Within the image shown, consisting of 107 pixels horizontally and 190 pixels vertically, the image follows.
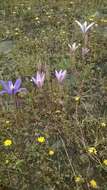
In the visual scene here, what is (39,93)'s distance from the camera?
11.5ft

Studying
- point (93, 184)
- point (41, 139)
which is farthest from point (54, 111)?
point (93, 184)

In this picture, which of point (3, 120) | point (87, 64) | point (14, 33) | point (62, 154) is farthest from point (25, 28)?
point (62, 154)

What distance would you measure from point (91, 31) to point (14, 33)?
43.2 inches

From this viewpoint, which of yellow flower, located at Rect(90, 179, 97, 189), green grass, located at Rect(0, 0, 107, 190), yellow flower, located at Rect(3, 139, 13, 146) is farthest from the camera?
yellow flower, located at Rect(3, 139, 13, 146)

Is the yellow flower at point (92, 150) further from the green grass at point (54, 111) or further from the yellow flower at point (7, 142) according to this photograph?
the yellow flower at point (7, 142)

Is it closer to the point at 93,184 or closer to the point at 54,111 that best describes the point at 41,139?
the point at 54,111

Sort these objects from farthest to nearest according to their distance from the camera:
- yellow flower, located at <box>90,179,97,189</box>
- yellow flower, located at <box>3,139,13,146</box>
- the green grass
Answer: yellow flower, located at <box>3,139,13,146</box>, the green grass, yellow flower, located at <box>90,179,97,189</box>

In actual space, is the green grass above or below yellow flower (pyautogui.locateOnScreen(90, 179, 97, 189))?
above

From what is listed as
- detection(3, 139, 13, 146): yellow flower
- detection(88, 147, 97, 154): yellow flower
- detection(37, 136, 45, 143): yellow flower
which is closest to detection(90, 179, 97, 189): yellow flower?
detection(88, 147, 97, 154): yellow flower

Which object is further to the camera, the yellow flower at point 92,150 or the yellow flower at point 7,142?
the yellow flower at point 7,142

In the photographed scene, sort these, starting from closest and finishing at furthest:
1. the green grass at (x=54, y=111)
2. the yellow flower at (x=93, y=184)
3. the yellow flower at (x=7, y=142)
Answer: the yellow flower at (x=93, y=184)
the green grass at (x=54, y=111)
the yellow flower at (x=7, y=142)

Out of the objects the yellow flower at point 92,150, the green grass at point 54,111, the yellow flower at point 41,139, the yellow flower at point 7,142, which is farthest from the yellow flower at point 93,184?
the yellow flower at point 7,142

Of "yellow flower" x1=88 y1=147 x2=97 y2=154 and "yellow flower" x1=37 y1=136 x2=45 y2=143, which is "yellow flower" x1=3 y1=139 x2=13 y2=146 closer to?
"yellow flower" x1=37 y1=136 x2=45 y2=143

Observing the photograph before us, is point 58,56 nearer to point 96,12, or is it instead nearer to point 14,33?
point 14,33
